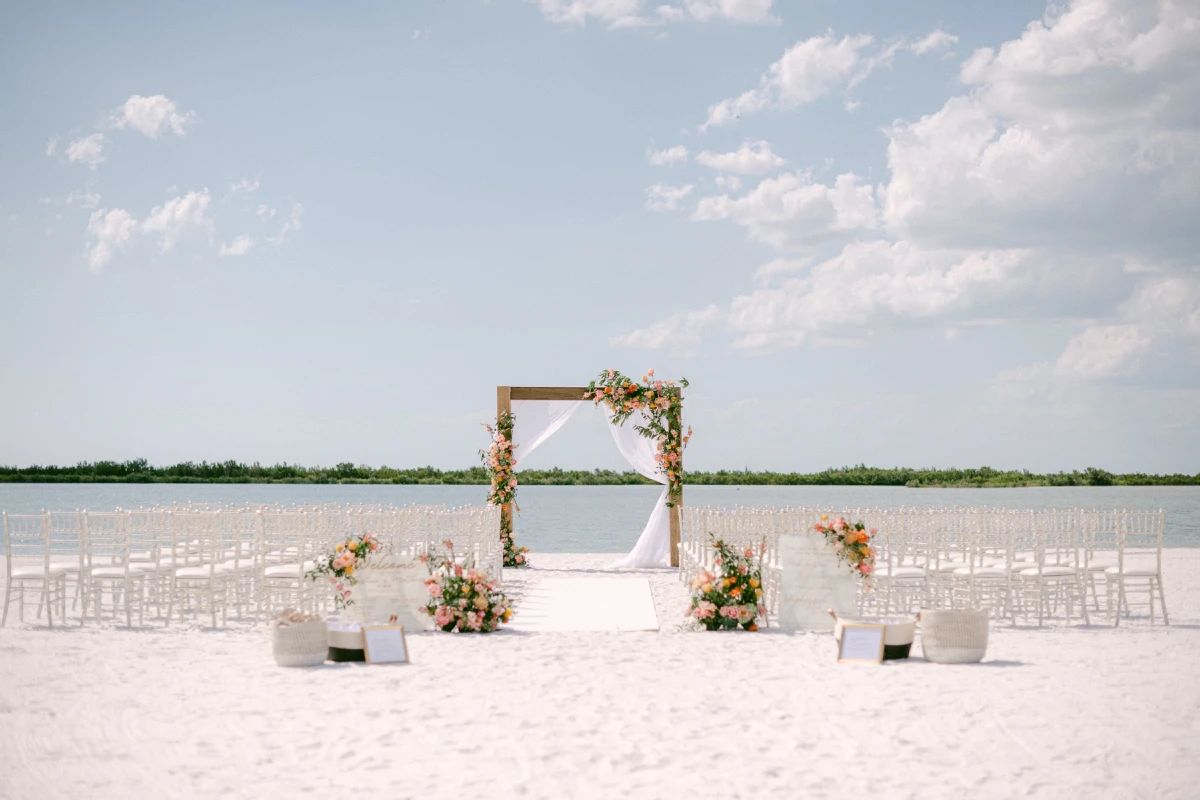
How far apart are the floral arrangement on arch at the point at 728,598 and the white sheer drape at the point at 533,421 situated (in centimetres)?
782

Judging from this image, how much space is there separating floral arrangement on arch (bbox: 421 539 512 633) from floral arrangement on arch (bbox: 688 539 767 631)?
180 centimetres

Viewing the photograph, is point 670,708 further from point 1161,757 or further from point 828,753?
point 1161,757

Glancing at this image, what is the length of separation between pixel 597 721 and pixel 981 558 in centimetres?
604

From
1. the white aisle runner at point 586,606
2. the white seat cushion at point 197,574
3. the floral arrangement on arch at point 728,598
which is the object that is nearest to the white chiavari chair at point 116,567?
the white seat cushion at point 197,574

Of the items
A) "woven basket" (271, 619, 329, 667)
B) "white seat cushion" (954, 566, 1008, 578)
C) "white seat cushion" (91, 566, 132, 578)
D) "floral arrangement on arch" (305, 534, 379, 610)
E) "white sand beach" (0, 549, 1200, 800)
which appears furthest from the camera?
"white seat cushion" (954, 566, 1008, 578)

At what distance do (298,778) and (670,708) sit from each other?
2.29m

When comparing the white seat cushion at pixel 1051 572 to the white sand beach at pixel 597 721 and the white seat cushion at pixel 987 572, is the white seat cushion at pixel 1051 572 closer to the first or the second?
the white seat cushion at pixel 987 572

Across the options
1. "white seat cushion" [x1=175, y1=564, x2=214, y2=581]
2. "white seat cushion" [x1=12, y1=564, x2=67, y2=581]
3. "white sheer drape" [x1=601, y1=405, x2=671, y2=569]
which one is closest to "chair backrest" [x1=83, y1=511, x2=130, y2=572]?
"white seat cushion" [x1=12, y1=564, x2=67, y2=581]

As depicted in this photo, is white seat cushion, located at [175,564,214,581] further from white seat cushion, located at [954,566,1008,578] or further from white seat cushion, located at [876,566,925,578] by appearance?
white seat cushion, located at [954,566,1008,578]

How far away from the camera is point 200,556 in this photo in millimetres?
11023

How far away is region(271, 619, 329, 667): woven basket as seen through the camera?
762 cm

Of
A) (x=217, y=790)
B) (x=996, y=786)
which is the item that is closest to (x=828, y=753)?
(x=996, y=786)

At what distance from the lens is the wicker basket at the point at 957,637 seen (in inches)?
308

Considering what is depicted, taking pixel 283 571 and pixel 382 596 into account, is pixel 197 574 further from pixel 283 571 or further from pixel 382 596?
pixel 382 596
